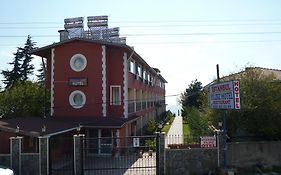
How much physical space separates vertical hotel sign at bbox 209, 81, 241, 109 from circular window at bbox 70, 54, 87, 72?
11241 millimetres

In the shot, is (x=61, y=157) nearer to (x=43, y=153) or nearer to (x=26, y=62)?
(x=43, y=153)

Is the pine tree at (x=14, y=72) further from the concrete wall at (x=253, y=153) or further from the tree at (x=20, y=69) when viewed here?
the concrete wall at (x=253, y=153)

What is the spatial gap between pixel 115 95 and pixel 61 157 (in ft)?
22.3

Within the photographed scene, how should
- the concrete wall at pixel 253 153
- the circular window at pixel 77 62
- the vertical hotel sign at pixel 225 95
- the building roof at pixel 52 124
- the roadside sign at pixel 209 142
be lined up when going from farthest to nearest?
the circular window at pixel 77 62, the building roof at pixel 52 124, the concrete wall at pixel 253 153, the roadside sign at pixel 209 142, the vertical hotel sign at pixel 225 95

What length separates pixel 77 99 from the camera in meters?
28.0

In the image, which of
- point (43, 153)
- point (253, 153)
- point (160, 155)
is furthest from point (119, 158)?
A: point (253, 153)

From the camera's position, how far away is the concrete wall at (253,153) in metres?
19.3

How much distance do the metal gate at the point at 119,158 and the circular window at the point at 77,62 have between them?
18.8 ft

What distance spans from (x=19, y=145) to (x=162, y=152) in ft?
23.4

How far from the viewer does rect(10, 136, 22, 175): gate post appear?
58.9 feet

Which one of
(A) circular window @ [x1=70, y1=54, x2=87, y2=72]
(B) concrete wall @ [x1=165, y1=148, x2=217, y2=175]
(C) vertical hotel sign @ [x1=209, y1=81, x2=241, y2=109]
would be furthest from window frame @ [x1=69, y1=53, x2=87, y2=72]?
(B) concrete wall @ [x1=165, y1=148, x2=217, y2=175]

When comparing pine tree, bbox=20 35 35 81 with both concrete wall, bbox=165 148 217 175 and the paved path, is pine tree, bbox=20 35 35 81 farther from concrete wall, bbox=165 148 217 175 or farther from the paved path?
concrete wall, bbox=165 148 217 175

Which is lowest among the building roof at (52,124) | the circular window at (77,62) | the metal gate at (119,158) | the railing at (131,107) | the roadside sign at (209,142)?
the metal gate at (119,158)

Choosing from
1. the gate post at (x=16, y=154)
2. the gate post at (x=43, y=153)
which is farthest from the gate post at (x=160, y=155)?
the gate post at (x=16, y=154)
